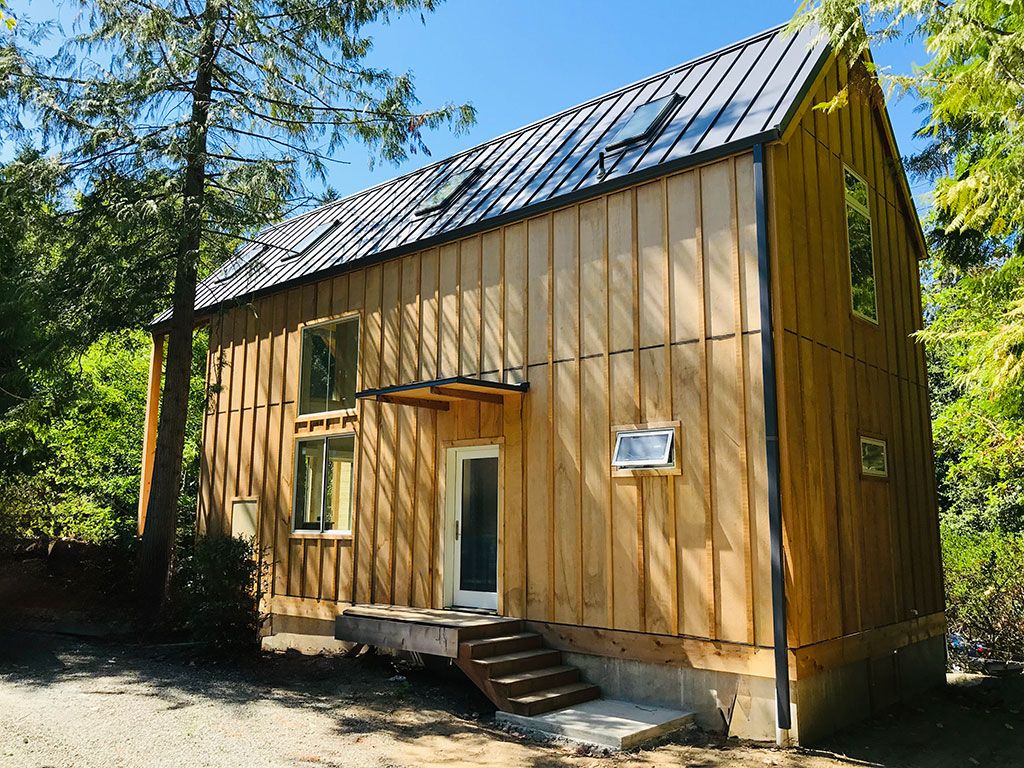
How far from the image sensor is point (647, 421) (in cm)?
761

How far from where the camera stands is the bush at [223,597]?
9.13 meters

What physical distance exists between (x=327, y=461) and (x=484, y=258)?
3.56m

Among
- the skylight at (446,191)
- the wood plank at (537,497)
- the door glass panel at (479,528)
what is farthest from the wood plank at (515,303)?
the skylight at (446,191)

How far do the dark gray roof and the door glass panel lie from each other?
9.40 ft

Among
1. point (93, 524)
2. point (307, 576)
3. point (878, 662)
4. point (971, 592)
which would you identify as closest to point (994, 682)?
point (971, 592)

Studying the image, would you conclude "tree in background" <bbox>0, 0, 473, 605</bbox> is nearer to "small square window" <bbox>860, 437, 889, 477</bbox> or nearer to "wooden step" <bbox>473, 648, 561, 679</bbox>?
"wooden step" <bbox>473, 648, 561, 679</bbox>

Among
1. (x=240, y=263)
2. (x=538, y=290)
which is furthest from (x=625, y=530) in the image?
(x=240, y=263)

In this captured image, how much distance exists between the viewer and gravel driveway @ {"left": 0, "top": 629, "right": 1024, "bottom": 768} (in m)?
5.84

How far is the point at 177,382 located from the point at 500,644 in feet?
21.3

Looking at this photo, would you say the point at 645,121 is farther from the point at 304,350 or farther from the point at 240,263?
the point at 240,263

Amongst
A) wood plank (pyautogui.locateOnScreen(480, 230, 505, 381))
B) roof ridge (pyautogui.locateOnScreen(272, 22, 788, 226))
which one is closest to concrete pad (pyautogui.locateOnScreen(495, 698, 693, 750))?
wood plank (pyautogui.locateOnScreen(480, 230, 505, 381))

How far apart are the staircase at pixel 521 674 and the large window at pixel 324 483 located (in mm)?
3234

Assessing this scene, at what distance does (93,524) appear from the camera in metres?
15.4

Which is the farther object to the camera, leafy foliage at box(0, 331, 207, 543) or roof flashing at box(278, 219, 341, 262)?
roof flashing at box(278, 219, 341, 262)
